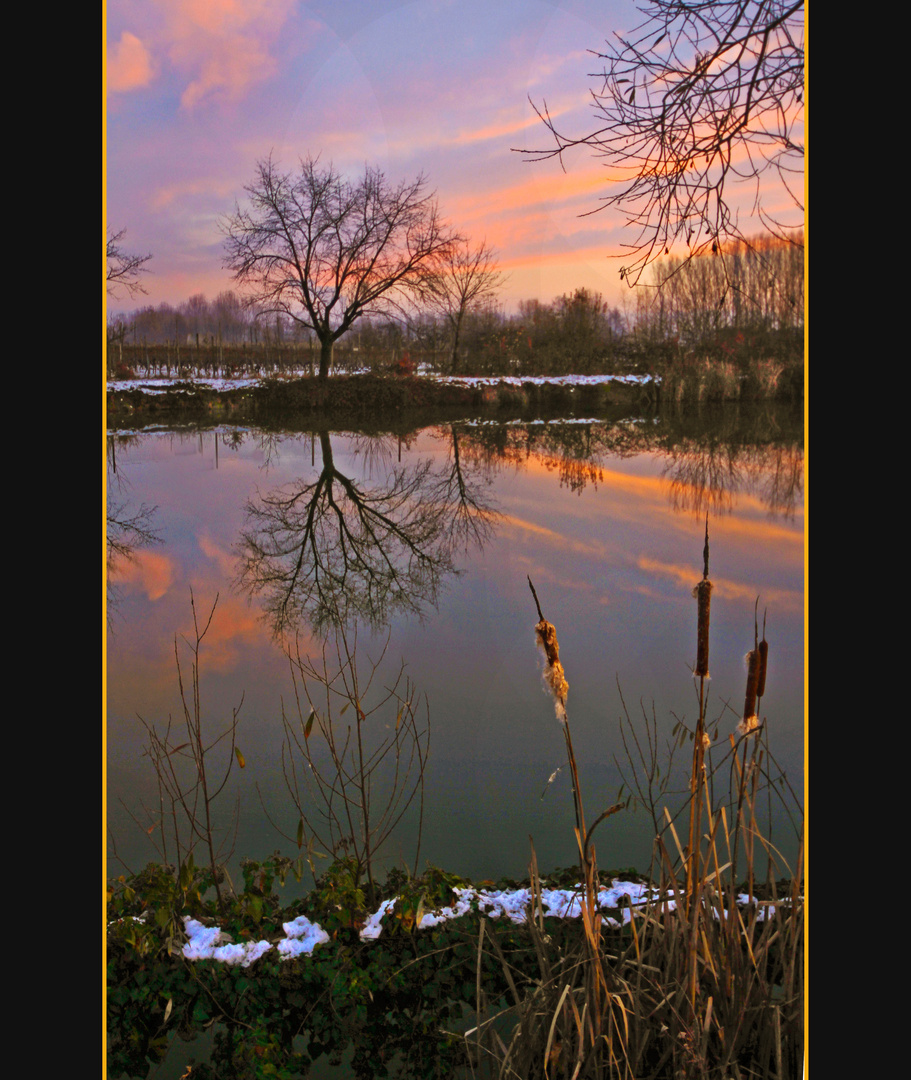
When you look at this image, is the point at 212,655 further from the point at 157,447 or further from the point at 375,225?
the point at 375,225

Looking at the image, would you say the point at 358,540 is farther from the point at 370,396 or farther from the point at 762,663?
the point at 762,663

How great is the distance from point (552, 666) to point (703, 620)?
29 cm

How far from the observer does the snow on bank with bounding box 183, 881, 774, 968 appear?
2.58 meters

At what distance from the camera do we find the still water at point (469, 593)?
10.6 ft

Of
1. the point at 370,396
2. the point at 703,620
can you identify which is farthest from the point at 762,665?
the point at 370,396

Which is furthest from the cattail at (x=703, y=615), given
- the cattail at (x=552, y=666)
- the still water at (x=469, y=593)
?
the still water at (x=469, y=593)

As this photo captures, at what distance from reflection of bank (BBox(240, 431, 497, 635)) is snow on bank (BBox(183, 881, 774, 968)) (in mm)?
1561

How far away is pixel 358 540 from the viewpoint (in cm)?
503

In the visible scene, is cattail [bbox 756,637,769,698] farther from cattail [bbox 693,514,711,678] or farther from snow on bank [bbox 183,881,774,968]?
snow on bank [bbox 183,881,774,968]

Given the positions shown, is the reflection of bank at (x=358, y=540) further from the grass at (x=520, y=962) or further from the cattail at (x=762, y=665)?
the cattail at (x=762, y=665)

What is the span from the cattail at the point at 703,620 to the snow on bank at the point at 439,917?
1.26 meters

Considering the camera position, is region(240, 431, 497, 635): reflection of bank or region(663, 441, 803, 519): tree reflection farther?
region(240, 431, 497, 635): reflection of bank

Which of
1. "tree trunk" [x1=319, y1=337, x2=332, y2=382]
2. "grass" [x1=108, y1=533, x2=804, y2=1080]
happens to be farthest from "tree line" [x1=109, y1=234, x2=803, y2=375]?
"grass" [x1=108, y1=533, x2=804, y2=1080]

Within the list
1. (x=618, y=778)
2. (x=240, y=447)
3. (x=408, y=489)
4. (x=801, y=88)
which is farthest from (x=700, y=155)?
(x=240, y=447)
